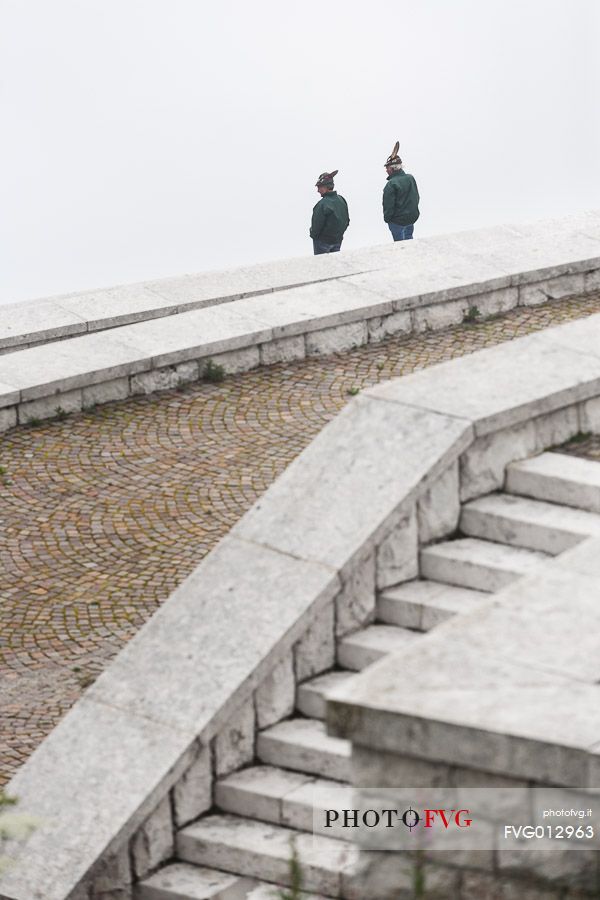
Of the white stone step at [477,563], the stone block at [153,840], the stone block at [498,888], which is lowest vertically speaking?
the stone block at [153,840]

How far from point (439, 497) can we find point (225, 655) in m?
1.12

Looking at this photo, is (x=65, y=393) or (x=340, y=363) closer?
(x=65, y=393)

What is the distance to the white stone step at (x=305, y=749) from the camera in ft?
20.6

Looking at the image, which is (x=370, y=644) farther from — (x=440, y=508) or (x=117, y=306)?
(x=117, y=306)

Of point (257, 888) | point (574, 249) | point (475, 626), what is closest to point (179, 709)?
point (257, 888)

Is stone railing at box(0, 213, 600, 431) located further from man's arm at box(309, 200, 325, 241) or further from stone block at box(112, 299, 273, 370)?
man's arm at box(309, 200, 325, 241)

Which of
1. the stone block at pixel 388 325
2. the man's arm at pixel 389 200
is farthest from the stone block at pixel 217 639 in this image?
the man's arm at pixel 389 200

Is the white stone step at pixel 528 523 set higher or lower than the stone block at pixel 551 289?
lower

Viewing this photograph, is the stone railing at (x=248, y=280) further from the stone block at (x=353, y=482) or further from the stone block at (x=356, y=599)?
the stone block at (x=356, y=599)

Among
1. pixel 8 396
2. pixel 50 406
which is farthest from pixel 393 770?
pixel 50 406

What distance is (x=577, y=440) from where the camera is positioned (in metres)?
7.39

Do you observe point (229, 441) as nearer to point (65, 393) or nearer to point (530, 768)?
point (65, 393)

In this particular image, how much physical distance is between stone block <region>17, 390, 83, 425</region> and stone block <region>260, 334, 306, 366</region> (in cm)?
132

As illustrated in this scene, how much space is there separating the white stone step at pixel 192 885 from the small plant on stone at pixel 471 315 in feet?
19.5
